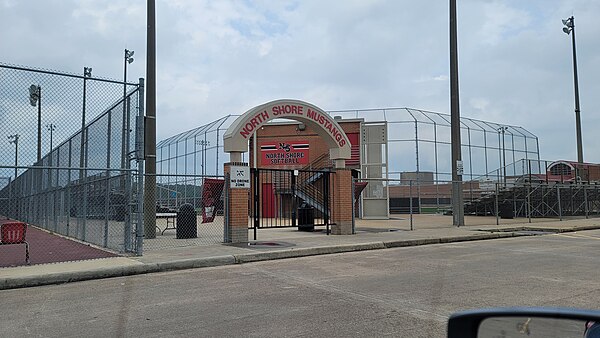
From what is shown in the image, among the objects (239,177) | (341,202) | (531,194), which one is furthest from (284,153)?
(239,177)

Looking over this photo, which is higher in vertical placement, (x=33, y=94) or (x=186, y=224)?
(x=33, y=94)

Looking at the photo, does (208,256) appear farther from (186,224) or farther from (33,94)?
(33,94)

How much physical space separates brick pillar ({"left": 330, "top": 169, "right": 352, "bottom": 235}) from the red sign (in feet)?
48.4

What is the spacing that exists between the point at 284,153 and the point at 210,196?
17746 millimetres

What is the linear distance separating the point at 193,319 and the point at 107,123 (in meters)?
8.95

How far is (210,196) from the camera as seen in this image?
14.8m

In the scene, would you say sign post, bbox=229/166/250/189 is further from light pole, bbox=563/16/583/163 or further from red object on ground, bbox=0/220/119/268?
light pole, bbox=563/16/583/163

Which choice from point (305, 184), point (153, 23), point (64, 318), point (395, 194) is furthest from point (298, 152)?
point (64, 318)

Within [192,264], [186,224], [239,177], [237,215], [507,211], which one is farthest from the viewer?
[507,211]

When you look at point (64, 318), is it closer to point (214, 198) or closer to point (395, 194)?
point (214, 198)

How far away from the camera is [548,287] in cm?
802

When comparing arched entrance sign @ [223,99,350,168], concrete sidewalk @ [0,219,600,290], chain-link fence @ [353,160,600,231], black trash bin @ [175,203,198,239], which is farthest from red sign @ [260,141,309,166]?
black trash bin @ [175,203,198,239]

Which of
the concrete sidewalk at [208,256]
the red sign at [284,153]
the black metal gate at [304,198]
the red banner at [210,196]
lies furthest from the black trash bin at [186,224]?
the red sign at [284,153]

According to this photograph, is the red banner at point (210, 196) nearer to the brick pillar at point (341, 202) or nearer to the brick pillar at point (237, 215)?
the brick pillar at point (237, 215)
